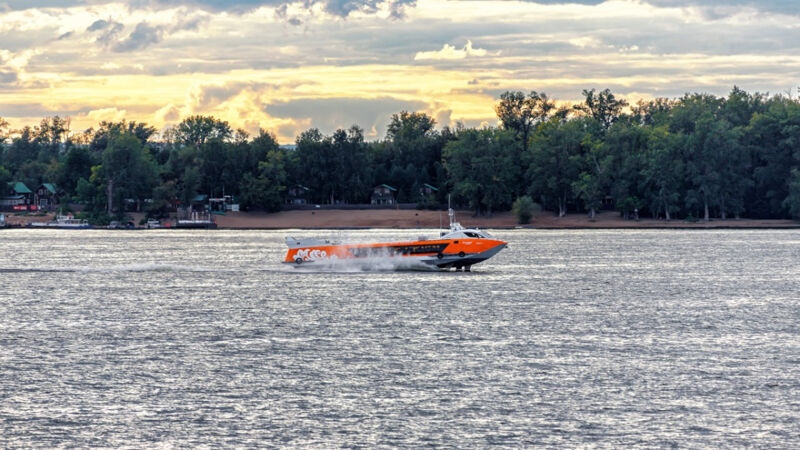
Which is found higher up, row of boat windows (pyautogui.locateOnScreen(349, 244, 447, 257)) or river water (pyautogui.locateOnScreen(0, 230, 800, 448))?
row of boat windows (pyautogui.locateOnScreen(349, 244, 447, 257))

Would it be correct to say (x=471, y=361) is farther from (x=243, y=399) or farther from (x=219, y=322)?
(x=219, y=322)

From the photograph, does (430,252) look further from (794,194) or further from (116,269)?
(794,194)

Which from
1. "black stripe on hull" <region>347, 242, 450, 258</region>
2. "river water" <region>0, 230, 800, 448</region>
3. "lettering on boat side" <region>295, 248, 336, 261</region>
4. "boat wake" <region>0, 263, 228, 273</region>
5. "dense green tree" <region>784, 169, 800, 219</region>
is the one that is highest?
"dense green tree" <region>784, 169, 800, 219</region>

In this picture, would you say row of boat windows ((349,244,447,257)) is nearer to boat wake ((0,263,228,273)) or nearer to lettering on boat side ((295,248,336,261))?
lettering on boat side ((295,248,336,261))

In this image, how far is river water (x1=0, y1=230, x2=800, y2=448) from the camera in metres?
26.0

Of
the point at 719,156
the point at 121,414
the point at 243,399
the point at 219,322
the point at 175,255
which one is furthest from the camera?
the point at 719,156

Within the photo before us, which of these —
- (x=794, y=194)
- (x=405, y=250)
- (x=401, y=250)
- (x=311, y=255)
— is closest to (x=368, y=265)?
(x=401, y=250)

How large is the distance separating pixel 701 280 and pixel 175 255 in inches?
2354

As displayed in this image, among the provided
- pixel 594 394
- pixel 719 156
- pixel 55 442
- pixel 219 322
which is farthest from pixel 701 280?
pixel 719 156

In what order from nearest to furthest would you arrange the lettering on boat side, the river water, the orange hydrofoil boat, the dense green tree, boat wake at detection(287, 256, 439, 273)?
1. the river water
2. the orange hydrofoil boat
3. boat wake at detection(287, 256, 439, 273)
4. the lettering on boat side
5. the dense green tree

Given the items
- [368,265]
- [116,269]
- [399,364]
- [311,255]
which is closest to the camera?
[399,364]

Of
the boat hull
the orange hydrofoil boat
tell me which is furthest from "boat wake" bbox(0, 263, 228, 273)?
the orange hydrofoil boat

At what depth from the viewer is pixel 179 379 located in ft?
108

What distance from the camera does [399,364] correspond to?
35.7 m
